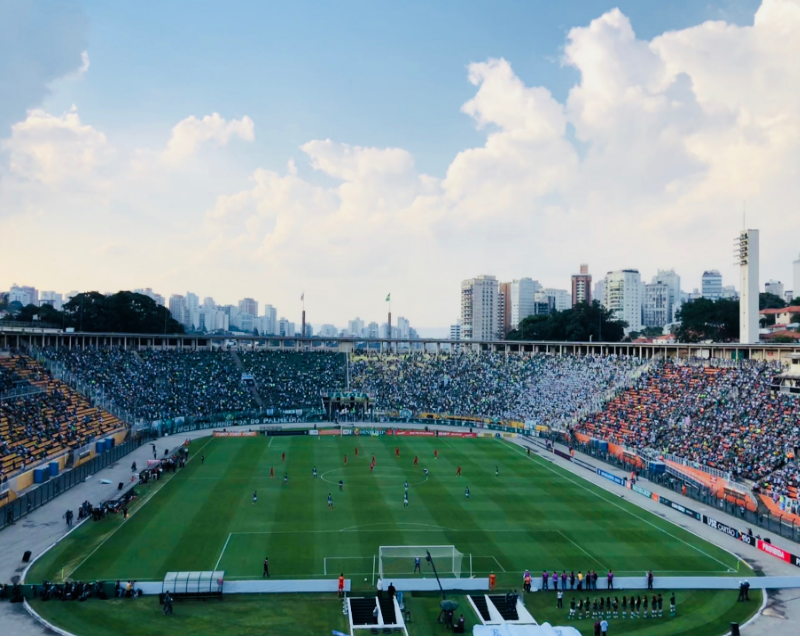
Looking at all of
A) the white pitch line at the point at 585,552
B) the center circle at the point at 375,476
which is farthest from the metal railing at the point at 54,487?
the white pitch line at the point at 585,552

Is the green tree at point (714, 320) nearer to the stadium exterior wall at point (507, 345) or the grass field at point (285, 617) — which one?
the stadium exterior wall at point (507, 345)

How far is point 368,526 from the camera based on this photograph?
36.6 metres

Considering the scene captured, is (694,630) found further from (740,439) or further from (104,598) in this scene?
(740,439)

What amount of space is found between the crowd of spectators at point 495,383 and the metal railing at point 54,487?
120 ft

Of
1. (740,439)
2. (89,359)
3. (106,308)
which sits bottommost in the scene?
(740,439)

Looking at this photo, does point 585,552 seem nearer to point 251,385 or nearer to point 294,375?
point 251,385

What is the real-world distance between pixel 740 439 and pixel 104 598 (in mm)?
41442

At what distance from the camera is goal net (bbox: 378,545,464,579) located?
96.2 feet

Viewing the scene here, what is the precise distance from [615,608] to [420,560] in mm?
8382

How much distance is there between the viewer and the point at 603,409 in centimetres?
6650

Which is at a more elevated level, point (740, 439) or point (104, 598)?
point (740, 439)

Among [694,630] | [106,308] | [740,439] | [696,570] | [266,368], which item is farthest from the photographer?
[106,308]

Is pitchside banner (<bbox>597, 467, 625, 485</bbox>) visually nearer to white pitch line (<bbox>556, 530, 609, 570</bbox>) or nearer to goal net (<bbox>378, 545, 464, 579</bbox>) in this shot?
white pitch line (<bbox>556, 530, 609, 570</bbox>)

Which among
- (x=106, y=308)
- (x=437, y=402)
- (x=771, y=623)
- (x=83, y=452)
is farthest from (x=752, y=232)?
(x=106, y=308)
